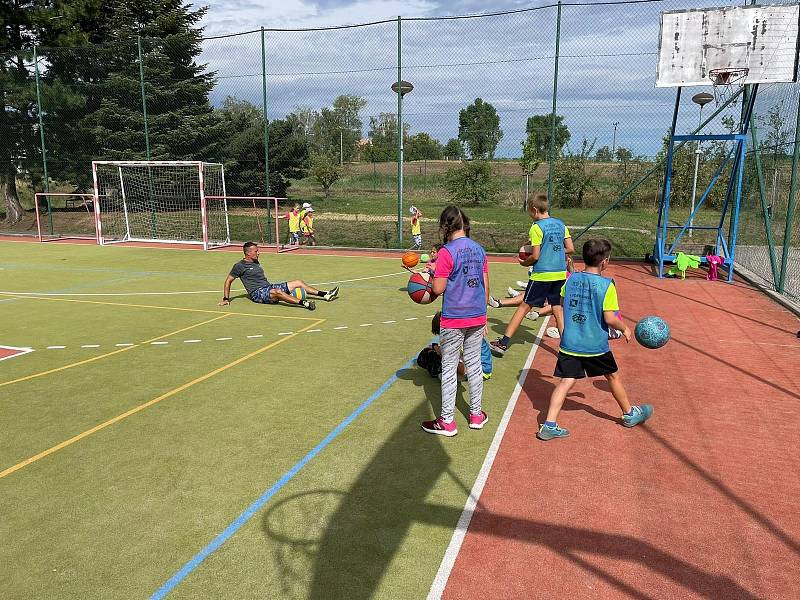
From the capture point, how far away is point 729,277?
1378cm

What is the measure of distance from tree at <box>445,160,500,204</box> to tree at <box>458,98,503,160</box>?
434 centimetres

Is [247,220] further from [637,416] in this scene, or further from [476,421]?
[637,416]

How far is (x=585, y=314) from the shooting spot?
5.22 m

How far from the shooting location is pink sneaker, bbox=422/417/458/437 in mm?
5523

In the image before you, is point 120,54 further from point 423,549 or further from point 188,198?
point 423,549

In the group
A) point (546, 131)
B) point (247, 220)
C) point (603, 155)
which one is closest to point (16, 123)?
point (247, 220)

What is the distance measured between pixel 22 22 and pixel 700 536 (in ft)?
127

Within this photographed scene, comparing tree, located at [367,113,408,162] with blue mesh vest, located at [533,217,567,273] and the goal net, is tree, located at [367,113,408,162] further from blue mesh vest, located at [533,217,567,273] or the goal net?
blue mesh vest, located at [533,217,567,273]

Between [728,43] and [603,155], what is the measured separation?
13398 millimetres

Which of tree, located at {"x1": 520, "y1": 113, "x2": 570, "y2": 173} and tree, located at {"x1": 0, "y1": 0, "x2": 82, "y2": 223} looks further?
tree, located at {"x1": 0, "y1": 0, "x2": 82, "y2": 223}

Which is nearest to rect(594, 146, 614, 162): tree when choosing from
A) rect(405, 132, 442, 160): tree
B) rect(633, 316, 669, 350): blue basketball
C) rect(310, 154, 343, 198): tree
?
rect(405, 132, 442, 160): tree

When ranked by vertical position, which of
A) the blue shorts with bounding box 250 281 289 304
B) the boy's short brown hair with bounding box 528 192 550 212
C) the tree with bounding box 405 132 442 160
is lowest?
the blue shorts with bounding box 250 281 289 304

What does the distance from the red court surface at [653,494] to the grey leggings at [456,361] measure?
1.95 ft

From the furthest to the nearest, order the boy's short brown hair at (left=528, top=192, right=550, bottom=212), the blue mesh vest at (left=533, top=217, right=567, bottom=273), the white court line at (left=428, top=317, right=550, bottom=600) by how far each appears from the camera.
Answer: the blue mesh vest at (left=533, top=217, right=567, bottom=273) < the boy's short brown hair at (left=528, top=192, right=550, bottom=212) < the white court line at (left=428, top=317, right=550, bottom=600)
